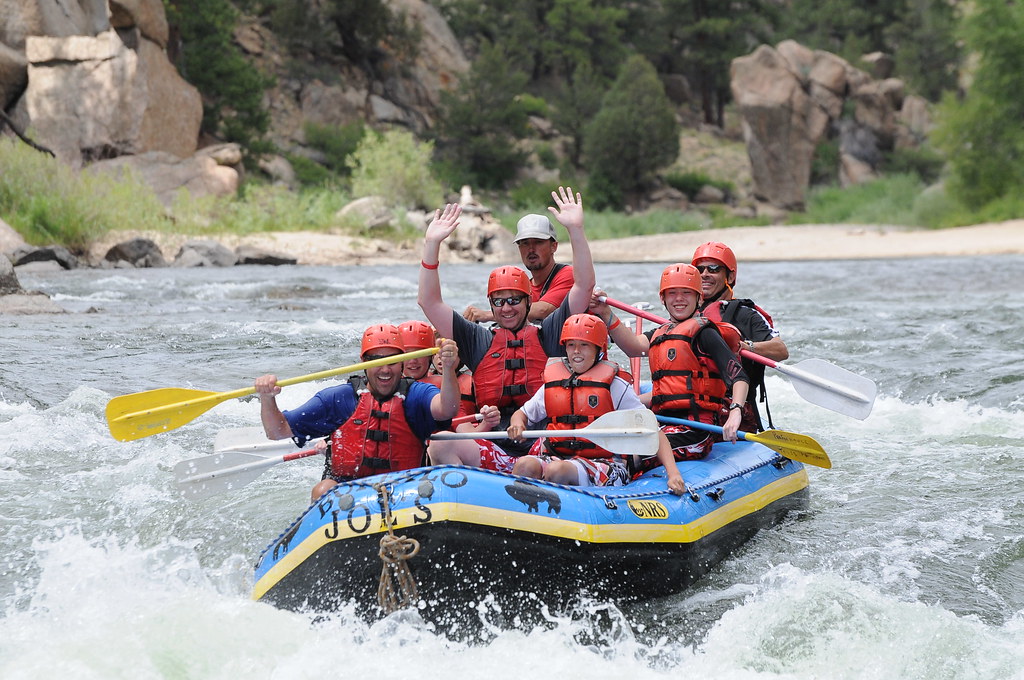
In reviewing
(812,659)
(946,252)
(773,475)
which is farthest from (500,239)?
(812,659)

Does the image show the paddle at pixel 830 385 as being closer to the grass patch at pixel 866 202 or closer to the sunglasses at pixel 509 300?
the sunglasses at pixel 509 300

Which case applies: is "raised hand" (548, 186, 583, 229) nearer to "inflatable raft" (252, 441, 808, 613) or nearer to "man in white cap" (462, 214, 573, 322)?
"man in white cap" (462, 214, 573, 322)

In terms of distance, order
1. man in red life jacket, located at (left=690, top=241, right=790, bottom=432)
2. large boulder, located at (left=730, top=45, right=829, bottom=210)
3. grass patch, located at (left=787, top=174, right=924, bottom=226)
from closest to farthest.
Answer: man in red life jacket, located at (left=690, top=241, right=790, bottom=432) → grass patch, located at (left=787, top=174, right=924, bottom=226) → large boulder, located at (left=730, top=45, right=829, bottom=210)

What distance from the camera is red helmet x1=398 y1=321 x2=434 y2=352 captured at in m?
4.41

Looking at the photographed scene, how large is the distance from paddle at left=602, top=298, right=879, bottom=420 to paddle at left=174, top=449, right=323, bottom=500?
69.9 inches

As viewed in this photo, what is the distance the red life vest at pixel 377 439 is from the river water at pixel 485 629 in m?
0.67

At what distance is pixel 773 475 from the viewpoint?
16.5 feet

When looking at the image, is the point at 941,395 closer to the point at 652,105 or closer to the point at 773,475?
the point at 773,475

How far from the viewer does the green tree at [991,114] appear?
25.0 metres

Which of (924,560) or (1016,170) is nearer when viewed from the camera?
(924,560)

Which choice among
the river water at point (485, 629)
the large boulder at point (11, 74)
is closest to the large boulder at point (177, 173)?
the large boulder at point (11, 74)

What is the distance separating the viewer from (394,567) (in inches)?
143

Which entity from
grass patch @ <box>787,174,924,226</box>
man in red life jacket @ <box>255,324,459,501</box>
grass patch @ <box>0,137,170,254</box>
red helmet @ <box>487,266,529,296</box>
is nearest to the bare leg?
man in red life jacket @ <box>255,324,459,501</box>

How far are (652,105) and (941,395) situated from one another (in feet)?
90.9
